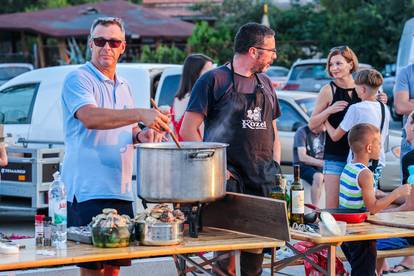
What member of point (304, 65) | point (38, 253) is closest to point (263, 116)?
point (38, 253)

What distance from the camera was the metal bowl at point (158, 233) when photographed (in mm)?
5410

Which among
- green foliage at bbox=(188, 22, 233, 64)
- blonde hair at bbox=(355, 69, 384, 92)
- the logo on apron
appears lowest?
the logo on apron

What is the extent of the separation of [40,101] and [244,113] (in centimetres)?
576

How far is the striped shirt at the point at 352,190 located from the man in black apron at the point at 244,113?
74 centimetres

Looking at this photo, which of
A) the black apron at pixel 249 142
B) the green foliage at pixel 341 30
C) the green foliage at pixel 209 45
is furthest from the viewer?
the green foliage at pixel 341 30

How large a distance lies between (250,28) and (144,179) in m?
1.45

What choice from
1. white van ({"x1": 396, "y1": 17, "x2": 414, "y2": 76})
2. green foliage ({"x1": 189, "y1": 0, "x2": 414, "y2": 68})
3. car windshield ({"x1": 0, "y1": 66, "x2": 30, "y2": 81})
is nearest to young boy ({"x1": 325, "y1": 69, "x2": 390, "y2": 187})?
white van ({"x1": 396, "y1": 17, "x2": 414, "y2": 76})

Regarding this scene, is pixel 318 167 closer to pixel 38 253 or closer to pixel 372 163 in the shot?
pixel 372 163

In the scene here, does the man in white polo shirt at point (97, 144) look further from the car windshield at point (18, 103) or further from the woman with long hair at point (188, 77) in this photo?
the car windshield at point (18, 103)

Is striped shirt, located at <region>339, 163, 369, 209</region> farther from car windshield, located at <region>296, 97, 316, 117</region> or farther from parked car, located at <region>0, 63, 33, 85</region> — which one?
parked car, located at <region>0, 63, 33, 85</region>

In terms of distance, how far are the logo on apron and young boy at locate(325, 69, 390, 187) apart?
190cm

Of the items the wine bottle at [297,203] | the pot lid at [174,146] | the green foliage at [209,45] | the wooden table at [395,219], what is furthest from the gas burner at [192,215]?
the green foliage at [209,45]

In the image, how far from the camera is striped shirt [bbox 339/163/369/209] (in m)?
6.90

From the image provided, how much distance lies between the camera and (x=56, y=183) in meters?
5.52
